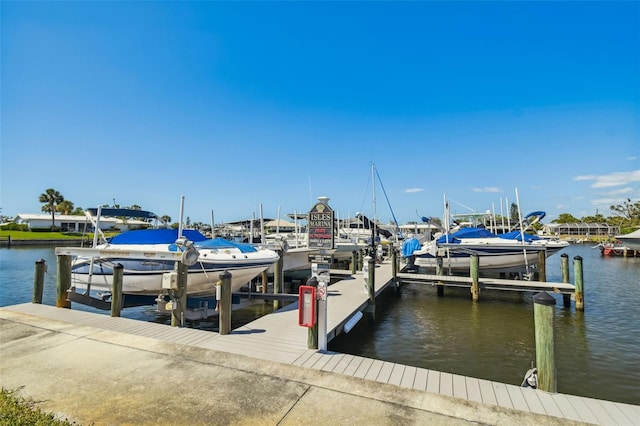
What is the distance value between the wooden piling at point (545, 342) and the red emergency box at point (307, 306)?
3.17 metres

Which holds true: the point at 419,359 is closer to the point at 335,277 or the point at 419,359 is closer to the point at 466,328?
the point at 466,328

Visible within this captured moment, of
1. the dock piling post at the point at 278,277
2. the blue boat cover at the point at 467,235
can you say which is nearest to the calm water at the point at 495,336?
the dock piling post at the point at 278,277

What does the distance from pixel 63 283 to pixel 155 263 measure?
88.0 inches

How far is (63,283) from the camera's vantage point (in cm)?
869

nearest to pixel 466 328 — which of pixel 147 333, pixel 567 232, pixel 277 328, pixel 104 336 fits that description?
pixel 277 328

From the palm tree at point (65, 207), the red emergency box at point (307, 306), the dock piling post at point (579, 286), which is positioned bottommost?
the dock piling post at point (579, 286)

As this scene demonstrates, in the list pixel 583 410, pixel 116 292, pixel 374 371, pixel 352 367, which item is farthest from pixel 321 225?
pixel 583 410

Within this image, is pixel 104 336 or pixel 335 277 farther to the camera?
pixel 335 277

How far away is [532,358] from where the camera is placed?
25.1 ft

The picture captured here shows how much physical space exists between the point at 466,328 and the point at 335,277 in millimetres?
6920

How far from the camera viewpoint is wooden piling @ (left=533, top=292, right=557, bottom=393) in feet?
13.9

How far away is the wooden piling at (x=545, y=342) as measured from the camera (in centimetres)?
423

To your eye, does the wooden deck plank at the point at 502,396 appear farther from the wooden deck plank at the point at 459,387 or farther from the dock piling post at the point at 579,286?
the dock piling post at the point at 579,286

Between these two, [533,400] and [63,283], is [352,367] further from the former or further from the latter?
[63,283]
